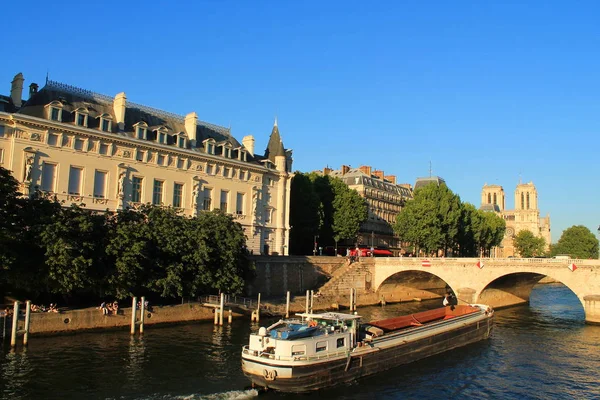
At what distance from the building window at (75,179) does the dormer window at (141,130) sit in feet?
25.8

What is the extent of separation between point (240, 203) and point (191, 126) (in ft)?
38.9

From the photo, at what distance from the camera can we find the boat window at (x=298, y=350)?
2805 cm

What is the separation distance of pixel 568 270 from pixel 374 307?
77.6 feet

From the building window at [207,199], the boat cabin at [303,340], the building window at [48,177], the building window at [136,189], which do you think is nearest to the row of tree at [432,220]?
the building window at [207,199]

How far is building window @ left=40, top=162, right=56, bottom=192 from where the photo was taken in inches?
2092

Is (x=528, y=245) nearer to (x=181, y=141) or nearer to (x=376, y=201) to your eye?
(x=376, y=201)

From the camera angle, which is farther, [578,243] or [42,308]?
[578,243]

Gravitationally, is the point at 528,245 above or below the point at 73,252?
above

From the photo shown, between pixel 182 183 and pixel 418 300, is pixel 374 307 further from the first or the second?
pixel 182 183

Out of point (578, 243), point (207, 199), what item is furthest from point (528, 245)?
point (207, 199)

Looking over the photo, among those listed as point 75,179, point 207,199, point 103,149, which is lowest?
point 207,199

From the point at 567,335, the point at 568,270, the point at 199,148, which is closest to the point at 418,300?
the point at 568,270

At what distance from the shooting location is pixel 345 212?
87.2 m

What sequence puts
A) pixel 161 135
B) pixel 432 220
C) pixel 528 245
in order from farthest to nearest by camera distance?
pixel 528 245 < pixel 432 220 < pixel 161 135
